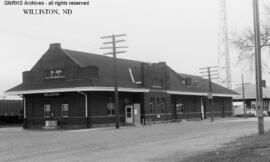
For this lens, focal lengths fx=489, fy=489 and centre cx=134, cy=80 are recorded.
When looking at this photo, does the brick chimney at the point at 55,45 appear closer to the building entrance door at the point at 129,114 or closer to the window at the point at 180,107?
the building entrance door at the point at 129,114

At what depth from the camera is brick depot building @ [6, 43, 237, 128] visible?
43.5m

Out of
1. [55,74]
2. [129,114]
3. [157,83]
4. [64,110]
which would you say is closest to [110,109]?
[129,114]

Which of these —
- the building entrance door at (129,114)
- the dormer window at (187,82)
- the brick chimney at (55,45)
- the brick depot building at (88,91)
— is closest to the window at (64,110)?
the brick depot building at (88,91)

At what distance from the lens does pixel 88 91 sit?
141ft

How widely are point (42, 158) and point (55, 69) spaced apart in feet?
96.1

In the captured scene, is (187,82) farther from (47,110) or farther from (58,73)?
(47,110)

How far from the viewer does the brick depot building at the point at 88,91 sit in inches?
1714

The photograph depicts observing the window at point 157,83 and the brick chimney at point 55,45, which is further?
the window at point 157,83

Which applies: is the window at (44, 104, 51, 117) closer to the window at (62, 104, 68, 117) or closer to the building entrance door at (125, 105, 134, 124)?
the window at (62, 104, 68, 117)

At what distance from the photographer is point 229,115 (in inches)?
3014

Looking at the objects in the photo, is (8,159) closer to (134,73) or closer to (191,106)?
(134,73)

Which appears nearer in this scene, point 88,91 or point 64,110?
point 88,91

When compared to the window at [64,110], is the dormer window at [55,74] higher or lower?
higher

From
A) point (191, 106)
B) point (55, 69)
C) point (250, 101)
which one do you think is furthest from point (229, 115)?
point (55, 69)
